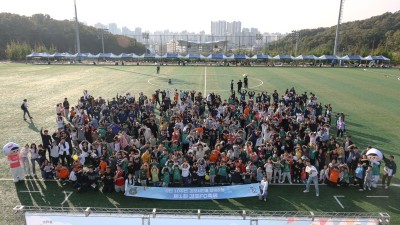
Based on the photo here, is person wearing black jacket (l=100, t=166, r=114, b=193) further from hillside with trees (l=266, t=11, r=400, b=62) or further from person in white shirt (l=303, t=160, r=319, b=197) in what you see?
hillside with trees (l=266, t=11, r=400, b=62)

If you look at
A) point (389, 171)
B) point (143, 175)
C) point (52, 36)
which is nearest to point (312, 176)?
point (389, 171)

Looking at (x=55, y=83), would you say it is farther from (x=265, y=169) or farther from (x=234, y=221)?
(x=234, y=221)

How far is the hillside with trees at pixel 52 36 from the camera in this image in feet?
315

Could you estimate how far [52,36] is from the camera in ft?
344

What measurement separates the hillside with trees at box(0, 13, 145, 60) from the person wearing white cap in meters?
88.8

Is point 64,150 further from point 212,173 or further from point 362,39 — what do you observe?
point 362,39

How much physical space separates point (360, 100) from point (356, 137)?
11666 mm

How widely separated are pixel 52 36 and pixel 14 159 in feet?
347

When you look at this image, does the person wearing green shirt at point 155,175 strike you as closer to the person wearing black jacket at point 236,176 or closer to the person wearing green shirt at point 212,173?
the person wearing green shirt at point 212,173

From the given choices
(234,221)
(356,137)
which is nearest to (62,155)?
(234,221)

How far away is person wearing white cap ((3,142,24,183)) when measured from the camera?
37.4 ft

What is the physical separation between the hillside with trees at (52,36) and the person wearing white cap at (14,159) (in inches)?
3495

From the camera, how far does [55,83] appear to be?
117 feet

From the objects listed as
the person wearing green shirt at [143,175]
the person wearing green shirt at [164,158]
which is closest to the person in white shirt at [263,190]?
the person wearing green shirt at [164,158]
